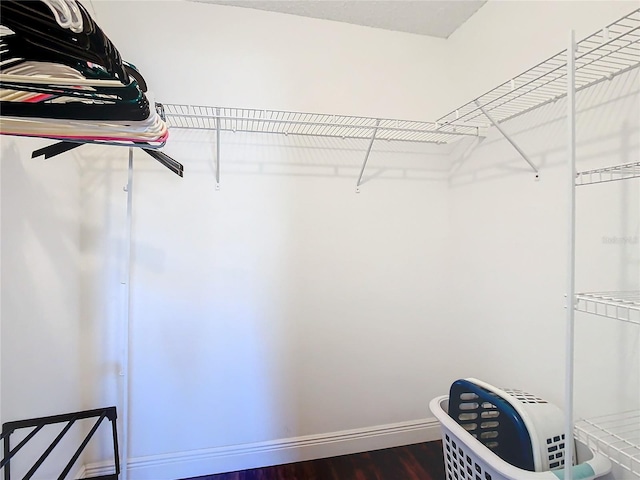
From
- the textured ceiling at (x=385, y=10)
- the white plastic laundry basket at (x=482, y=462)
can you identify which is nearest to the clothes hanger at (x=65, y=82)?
the textured ceiling at (x=385, y=10)

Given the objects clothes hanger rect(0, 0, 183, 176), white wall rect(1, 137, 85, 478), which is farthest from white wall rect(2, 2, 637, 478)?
clothes hanger rect(0, 0, 183, 176)

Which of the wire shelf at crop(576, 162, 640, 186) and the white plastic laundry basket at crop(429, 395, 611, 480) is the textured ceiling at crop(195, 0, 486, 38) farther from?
the white plastic laundry basket at crop(429, 395, 611, 480)

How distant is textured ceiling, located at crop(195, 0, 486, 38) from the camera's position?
168 cm

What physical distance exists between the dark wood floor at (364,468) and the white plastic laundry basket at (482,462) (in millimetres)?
438

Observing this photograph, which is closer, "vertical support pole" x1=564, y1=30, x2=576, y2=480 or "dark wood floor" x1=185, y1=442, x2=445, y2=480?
"vertical support pole" x1=564, y1=30, x2=576, y2=480

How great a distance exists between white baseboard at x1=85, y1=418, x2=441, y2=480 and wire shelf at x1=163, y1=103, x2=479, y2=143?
1648mm

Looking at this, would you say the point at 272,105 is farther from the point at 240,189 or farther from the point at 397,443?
the point at 397,443

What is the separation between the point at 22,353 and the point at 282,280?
105 cm

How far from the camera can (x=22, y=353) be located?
1.11 meters

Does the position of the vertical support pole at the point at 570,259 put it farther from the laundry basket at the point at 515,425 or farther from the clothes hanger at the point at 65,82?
the clothes hanger at the point at 65,82

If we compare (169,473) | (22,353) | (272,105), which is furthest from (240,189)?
(169,473)

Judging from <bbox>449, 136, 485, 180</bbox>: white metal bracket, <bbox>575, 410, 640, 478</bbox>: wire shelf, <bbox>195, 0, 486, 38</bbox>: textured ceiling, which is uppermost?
<bbox>195, 0, 486, 38</bbox>: textured ceiling

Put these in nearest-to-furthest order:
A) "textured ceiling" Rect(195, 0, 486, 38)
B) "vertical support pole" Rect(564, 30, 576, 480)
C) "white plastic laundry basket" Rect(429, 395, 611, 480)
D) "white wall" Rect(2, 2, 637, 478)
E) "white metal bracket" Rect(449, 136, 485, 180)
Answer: "vertical support pole" Rect(564, 30, 576, 480) → "white plastic laundry basket" Rect(429, 395, 611, 480) → "white wall" Rect(2, 2, 637, 478) → "textured ceiling" Rect(195, 0, 486, 38) → "white metal bracket" Rect(449, 136, 485, 180)

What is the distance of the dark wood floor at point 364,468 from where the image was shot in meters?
1.66
